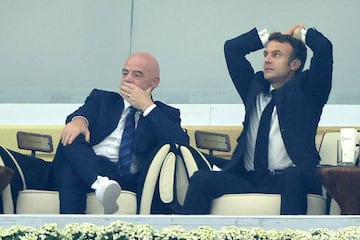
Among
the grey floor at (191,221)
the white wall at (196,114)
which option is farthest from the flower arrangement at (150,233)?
the white wall at (196,114)

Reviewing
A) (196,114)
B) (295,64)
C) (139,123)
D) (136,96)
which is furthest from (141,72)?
(196,114)

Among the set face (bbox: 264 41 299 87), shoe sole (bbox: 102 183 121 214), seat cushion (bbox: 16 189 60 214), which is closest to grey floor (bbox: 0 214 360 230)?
shoe sole (bbox: 102 183 121 214)

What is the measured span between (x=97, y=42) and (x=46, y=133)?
1217mm

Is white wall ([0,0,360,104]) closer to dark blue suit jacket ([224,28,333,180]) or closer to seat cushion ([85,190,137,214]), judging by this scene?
dark blue suit jacket ([224,28,333,180])

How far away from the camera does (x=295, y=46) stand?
10117 mm

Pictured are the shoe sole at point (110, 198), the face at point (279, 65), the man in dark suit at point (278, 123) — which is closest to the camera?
the shoe sole at point (110, 198)

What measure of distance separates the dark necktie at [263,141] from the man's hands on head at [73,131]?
32.5 inches

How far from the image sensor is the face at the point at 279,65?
1005 centimetres

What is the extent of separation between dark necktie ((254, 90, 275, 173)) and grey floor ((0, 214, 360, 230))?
89cm

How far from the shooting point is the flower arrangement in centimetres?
841

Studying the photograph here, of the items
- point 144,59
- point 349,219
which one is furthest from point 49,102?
point 349,219

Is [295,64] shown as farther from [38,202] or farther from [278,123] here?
[38,202]

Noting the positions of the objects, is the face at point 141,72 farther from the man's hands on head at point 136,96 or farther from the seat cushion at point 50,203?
the seat cushion at point 50,203

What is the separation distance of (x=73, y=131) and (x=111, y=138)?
295 mm
